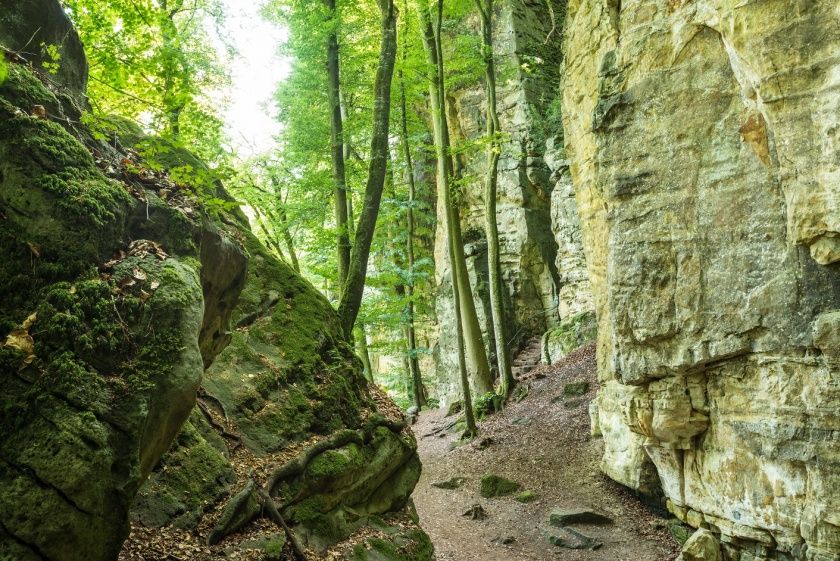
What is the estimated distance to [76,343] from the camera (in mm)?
3527

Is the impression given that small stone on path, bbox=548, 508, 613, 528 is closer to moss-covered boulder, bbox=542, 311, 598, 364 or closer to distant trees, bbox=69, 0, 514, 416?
distant trees, bbox=69, 0, 514, 416


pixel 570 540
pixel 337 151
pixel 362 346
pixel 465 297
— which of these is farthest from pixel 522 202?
pixel 570 540

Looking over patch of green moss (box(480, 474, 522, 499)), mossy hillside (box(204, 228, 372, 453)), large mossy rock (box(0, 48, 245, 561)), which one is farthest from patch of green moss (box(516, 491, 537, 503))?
large mossy rock (box(0, 48, 245, 561))

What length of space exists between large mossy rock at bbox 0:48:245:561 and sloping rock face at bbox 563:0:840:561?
7.61 meters

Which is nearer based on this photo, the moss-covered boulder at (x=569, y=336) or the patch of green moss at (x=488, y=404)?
the patch of green moss at (x=488, y=404)

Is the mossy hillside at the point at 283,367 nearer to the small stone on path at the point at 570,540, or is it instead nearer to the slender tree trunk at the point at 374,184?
the slender tree trunk at the point at 374,184

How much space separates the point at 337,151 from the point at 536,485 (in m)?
8.45

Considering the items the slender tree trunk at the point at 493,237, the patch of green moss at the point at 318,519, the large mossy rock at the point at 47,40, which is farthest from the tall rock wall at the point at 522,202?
the large mossy rock at the point at 47,40

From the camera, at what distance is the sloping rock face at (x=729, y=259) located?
24.4ft

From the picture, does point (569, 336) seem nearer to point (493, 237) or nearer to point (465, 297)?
point (465, 297)

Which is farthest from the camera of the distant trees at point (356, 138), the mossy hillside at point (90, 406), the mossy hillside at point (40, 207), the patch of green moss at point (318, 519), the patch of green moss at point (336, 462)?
the distant trees at point (356, 138)

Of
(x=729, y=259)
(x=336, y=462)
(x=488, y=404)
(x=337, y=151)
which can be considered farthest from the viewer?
(x=488, y=404)

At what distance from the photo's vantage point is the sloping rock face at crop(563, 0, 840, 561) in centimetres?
743

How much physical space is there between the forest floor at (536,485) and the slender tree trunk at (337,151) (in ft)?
17.5
